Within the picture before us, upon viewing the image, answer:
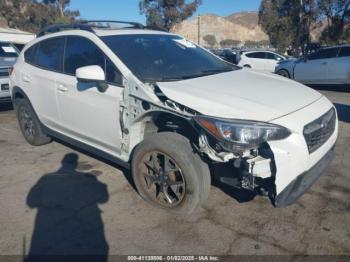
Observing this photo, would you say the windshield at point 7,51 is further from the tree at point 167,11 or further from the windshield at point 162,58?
the tree at point 167,11

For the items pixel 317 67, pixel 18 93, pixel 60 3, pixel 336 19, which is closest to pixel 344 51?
pixel 317 67

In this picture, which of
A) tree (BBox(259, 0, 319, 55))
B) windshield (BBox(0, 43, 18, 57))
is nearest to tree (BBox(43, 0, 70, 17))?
tree (BBox(259, 0, 319, 55))

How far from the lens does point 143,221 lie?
3420 millimetres

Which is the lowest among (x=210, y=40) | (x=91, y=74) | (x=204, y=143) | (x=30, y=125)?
(x=30, y=125)

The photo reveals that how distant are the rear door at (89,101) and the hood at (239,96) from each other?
0.65 meters

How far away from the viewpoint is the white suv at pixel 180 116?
2900 mm

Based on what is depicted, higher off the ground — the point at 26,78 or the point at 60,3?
the point at 60,3

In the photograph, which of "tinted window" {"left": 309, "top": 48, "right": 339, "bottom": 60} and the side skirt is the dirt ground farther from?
"tinted window" {"left": 309, "top": 48, "right": 339, "bottom": 60}

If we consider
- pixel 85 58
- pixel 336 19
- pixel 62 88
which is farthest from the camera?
pixel 336 19

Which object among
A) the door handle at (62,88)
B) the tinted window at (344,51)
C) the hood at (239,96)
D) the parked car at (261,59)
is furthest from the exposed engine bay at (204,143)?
the parked car at (261,59)

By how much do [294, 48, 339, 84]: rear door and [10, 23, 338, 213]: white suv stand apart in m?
8.57

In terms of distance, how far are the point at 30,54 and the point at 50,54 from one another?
72 cm

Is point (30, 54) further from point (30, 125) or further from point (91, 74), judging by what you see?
point (91, 74)

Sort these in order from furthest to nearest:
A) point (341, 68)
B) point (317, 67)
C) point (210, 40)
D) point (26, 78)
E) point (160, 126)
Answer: point (210, 40) < point (317, 67) < point (341, 68) < point (26, 78) < point (160, 126)
